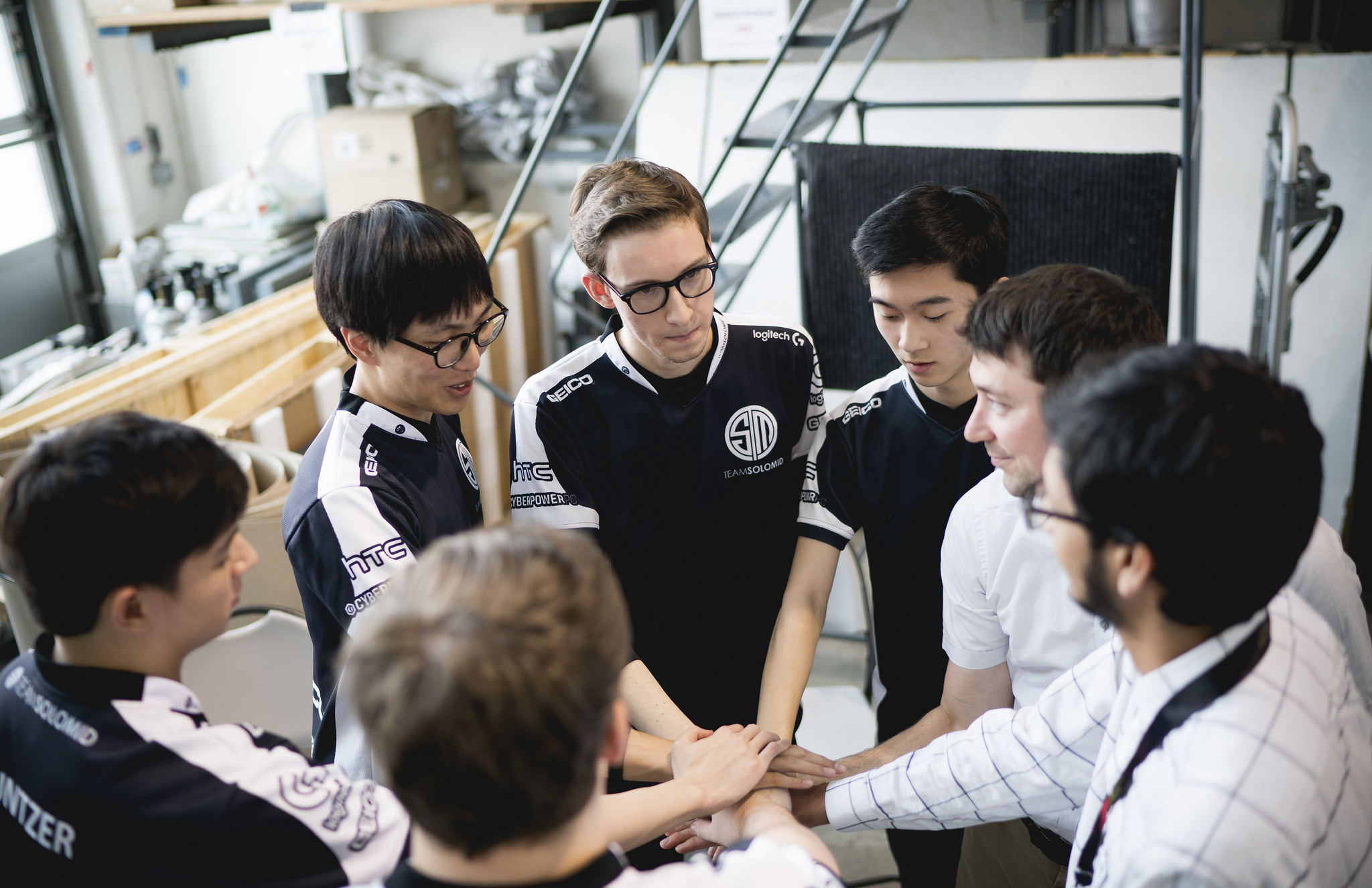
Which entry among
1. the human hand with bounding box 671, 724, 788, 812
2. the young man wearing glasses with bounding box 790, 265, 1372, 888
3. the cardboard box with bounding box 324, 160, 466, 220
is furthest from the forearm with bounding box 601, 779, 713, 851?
the cardboard box with bounding box 324, 160, 466, 220

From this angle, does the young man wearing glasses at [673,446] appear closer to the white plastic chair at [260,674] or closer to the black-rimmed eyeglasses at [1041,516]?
the black-rimmed eyeglasses at [1041,516]

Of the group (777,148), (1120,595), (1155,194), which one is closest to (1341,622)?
(1120,595)

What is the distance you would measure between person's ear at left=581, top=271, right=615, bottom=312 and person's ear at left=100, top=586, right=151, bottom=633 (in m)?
0.76

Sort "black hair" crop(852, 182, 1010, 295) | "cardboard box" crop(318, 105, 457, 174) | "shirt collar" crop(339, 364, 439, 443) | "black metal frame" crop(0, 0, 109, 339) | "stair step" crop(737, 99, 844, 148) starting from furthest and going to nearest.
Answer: "black metal frame" crop(0, 0, 109, 339) < "cardboard box" crop(318, 105, 457, 174) < "stair step" crop(737, 99, 844, 148) < "black hair" crop(852, 182, 1010, 295) < "shirt collar" crop(339, 364, 439, 443)

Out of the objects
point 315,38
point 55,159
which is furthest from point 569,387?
point 55,159

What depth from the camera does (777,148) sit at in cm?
235

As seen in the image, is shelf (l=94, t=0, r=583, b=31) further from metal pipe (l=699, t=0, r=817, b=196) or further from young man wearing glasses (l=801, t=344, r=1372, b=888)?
young man wearing glasses (l=801, t=344, r=1372, b=888)

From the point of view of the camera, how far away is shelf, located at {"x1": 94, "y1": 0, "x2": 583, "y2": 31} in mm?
3471

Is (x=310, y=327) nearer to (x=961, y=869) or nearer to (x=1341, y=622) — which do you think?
(x=961, y=869)

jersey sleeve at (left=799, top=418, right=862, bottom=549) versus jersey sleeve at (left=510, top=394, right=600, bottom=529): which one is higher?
jersey sleeve at (left=510, top=394, right=600, bottom=529)

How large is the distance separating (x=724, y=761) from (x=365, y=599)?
1.74 feet

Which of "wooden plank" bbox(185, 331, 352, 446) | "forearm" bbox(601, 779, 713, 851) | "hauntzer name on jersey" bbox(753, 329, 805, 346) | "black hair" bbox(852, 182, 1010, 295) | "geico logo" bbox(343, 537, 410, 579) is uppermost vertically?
"black hair" bbox(852, 182, 1010, 295)

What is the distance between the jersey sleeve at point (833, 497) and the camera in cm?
151

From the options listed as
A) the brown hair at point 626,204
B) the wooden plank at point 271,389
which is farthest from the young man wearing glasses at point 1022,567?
the wooden plank at point 271,389
